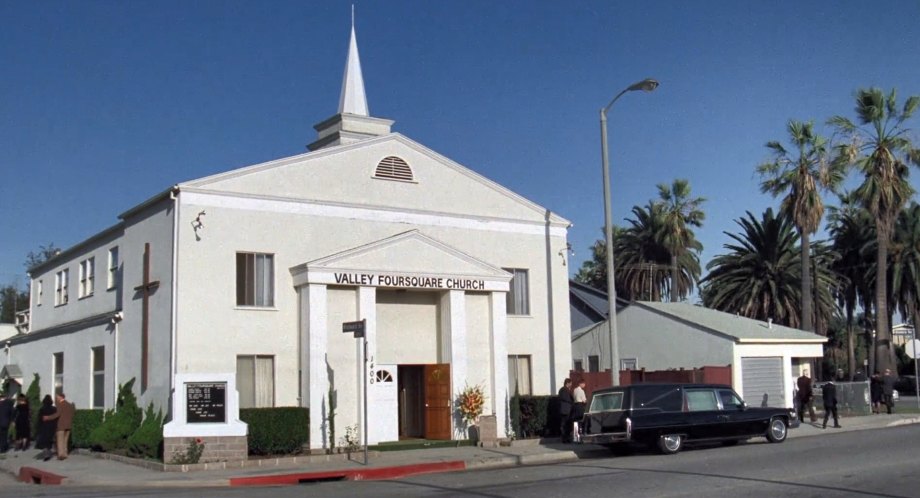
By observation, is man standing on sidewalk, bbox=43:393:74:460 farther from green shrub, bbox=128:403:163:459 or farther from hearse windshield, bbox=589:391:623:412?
hearse windshield, bbox=589:391:623:412

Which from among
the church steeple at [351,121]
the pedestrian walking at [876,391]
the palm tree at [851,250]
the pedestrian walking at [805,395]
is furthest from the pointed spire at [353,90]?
the palm tree at [851,250]

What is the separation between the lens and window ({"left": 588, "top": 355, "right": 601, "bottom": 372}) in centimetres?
3650

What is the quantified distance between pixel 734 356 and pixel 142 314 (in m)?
18.7

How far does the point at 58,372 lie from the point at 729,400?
19.6 metres

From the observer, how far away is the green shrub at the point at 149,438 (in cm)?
2119

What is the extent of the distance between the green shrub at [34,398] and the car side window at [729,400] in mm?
19540

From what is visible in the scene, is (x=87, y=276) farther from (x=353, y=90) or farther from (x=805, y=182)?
(x=805, y=182)

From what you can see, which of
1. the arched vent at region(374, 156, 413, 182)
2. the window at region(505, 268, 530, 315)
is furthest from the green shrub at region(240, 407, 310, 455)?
the window at region(505, 268, 530, 315)

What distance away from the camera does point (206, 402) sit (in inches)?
809

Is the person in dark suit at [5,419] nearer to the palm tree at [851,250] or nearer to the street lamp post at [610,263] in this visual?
the street lamp post at [610,263]

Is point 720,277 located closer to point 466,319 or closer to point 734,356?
point 734,356

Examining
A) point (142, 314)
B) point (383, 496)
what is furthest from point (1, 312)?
point (383, 496)

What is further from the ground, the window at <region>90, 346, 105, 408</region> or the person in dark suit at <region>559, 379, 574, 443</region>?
the window at <region>90, 346, 105, 408</region>

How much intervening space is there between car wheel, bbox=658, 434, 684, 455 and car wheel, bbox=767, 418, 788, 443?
3.20 m
